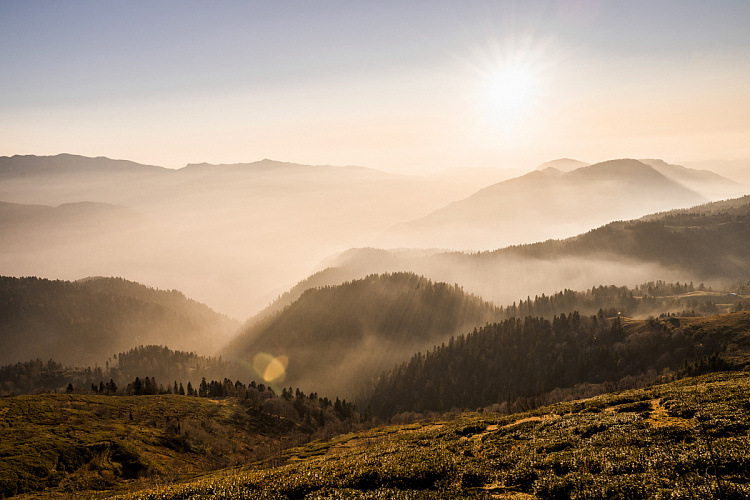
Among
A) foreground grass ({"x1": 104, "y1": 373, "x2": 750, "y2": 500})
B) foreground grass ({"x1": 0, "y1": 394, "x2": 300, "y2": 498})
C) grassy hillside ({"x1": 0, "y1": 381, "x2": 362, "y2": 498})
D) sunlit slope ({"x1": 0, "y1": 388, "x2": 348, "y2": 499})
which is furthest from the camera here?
grassy hillside ({"x1": 0, "y1": 381, "x2": 362, "y2": 498})

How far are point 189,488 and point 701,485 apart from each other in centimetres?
3793

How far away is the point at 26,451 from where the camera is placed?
4200 inches

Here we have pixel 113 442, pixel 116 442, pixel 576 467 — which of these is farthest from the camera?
pixel 116 442

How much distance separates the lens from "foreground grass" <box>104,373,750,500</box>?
883 inches

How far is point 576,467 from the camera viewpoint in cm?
2780

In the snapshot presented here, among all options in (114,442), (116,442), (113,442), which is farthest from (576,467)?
(113,442)

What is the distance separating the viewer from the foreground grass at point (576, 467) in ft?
73.6

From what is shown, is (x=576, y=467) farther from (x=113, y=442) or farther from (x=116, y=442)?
(x=113, y=442)

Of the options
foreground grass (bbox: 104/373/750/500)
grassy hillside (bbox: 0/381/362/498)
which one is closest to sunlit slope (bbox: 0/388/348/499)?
grassy hillside (bbox: 0/381/362/498)

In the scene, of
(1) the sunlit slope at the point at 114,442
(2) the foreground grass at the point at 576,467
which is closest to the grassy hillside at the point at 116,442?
(1) the sunlit slope at the point at 114,442

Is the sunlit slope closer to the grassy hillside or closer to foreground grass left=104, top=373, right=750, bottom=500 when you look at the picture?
the grassy hillside

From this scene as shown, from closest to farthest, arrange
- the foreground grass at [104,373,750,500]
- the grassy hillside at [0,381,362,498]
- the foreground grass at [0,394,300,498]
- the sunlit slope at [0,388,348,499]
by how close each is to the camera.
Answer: the foreground grass at [104,373,750,500]
the sunlit slope at [0,388,348,499]
the foreground grass at [0,394,300,498]
the grassy hillside at [0,381,362,498]

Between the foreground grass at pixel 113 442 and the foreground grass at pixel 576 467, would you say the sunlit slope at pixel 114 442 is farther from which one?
the foreground grass at pixel 576 467

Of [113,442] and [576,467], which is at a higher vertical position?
[576,467]
